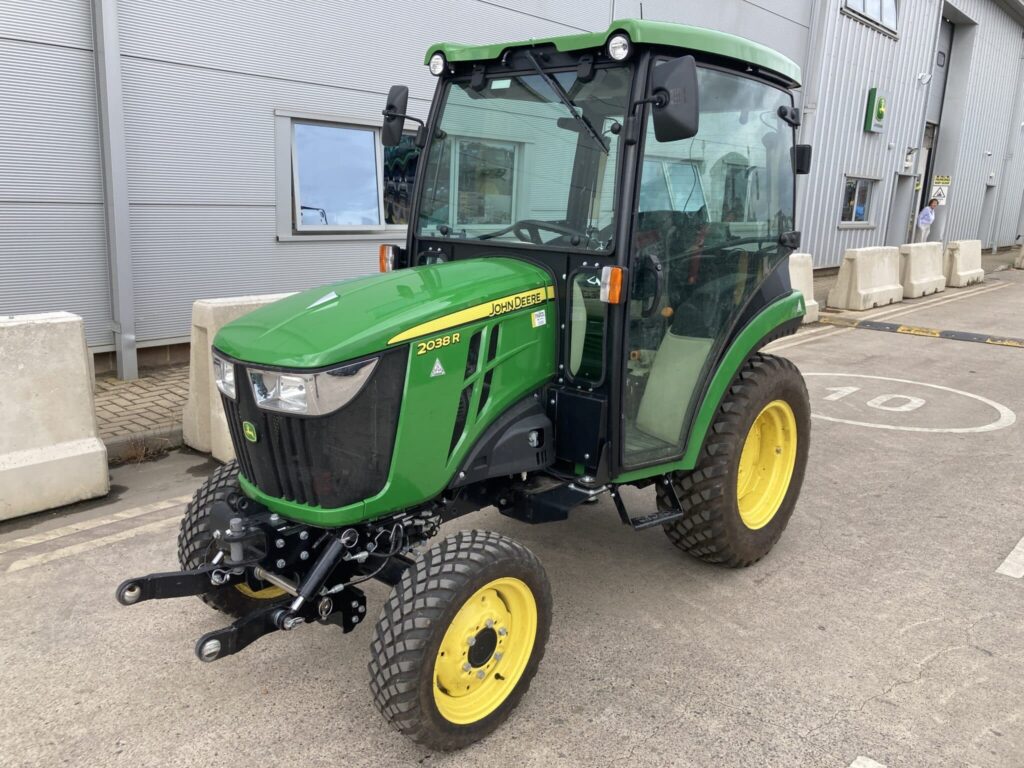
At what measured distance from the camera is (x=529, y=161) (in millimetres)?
3365

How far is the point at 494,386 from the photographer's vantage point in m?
3.06

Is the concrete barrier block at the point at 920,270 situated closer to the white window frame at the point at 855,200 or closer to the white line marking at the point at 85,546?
the white window frame at the point at 855,200

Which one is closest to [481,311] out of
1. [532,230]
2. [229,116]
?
[532,230]

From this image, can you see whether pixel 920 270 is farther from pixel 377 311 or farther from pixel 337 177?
pixel 377 311

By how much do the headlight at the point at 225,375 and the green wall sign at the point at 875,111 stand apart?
1776 cm

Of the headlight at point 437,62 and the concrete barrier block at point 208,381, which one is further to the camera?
the concrete barrier block at point 208,381

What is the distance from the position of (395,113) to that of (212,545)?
2084mm

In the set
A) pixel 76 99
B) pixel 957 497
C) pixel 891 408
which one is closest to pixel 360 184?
pixel 76 99

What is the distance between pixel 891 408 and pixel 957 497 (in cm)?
223

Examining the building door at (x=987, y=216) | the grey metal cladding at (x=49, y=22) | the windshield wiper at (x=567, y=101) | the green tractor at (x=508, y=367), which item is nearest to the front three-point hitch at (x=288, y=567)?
the green tractor at (x=508, y=367)

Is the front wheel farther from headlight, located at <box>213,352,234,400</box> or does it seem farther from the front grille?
headlight, located at <box>213,352,234,400</box>

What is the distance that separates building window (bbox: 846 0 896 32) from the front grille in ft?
54.8

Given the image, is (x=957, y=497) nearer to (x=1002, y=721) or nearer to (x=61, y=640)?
A: (x=1002, y=721)

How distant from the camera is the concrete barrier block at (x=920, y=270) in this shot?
14.8 meters
